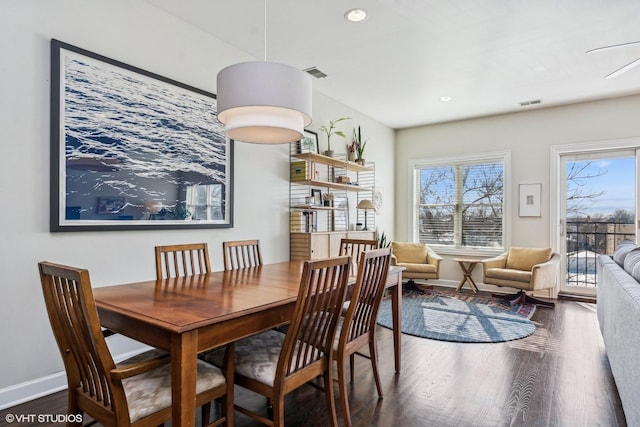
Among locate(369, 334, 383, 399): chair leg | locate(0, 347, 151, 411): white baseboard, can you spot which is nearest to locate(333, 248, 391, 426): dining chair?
locate(369, 334, 383, 399): chair leg

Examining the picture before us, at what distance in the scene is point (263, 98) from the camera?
1.92m

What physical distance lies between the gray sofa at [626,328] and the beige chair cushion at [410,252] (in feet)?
10.1

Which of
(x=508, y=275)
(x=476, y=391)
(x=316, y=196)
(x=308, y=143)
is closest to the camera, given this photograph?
(x=476, y=391)

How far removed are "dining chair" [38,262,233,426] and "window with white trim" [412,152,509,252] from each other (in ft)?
17.4

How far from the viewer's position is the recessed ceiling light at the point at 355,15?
2965mm

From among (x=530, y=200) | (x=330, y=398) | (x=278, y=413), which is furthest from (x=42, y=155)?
(x=530, y=200)

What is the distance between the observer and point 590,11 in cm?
289

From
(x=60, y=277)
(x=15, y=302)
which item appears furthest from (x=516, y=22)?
(x=15, y=302)

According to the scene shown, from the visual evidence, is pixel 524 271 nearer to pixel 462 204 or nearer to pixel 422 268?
pixel 422 268

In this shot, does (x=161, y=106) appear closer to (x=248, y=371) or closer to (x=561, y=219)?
(x=248, y=371)

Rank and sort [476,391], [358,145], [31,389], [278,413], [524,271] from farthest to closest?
[358,145], [524,271], [476,391], [31,389], [278,413]

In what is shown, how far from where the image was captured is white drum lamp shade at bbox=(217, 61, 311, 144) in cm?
192

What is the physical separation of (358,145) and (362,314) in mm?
3622

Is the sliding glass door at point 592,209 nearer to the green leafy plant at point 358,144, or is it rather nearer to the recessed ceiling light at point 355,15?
the green leafy plant at point 358,144
